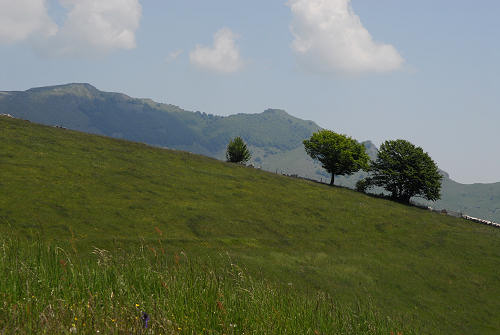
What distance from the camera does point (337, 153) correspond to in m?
118

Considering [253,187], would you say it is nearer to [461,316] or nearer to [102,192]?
[102,192]

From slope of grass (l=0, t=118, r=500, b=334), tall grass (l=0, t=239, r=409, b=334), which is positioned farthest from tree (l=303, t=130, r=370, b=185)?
tall grass (l=0, t=239, r=409, b=334)

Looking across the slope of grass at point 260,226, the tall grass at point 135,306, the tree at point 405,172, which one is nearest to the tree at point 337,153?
the tree at point 405,172

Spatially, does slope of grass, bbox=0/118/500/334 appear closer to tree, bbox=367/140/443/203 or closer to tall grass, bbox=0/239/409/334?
tall grass, bbox=0/239/409/334

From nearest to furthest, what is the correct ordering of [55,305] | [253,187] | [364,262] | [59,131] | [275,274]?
[55,305] < [275,274] < [364,262] < [253,187] < [59,131]

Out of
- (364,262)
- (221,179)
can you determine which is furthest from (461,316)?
(221,179)

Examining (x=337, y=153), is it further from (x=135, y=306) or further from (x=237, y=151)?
(x=135, y=306)

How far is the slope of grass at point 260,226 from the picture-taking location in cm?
4381

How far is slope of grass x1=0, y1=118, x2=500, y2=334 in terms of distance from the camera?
43812 mm

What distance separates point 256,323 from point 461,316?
40.7 meters

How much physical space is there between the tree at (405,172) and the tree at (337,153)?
199 inches

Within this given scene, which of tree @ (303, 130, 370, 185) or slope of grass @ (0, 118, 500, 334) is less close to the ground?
tree @ (303, 130, 370, 185)

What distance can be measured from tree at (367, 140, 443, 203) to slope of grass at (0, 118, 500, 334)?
56.9ft

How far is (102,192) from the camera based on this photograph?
202ft
